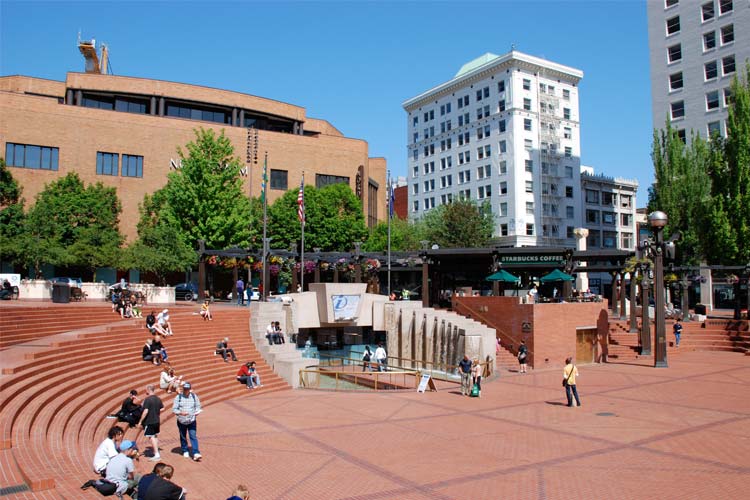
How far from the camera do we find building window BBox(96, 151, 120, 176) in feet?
180

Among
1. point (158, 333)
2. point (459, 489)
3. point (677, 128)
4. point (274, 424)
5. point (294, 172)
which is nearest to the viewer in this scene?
point (459, 489)

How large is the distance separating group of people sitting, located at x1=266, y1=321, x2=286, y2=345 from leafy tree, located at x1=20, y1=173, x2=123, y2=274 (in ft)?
50.2

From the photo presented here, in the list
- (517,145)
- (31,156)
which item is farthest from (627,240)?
(31,156)

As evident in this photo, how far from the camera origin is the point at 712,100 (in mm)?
55125

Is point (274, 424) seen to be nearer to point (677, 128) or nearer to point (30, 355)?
point (30, 355)

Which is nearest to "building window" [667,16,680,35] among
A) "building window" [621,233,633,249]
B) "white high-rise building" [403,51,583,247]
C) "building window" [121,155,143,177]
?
"white high-rise building" [403,51,583,247]

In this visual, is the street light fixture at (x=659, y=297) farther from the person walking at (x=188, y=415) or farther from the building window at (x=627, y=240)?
the building window at (x=627, y=240)

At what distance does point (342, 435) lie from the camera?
52.2 ft

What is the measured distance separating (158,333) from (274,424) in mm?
8715

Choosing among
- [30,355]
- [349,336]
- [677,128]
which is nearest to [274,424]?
[30,355]

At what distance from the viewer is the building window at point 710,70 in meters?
54.9

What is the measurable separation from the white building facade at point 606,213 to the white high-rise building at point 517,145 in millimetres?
2431

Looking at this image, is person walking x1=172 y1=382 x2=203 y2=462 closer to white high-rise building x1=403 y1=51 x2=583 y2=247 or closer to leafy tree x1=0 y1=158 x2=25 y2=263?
leafy tree x1=0 y1=158 x2=25 y2=263

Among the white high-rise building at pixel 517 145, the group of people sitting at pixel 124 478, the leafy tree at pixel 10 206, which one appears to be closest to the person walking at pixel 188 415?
the group of people sitting at pixel 124 478
